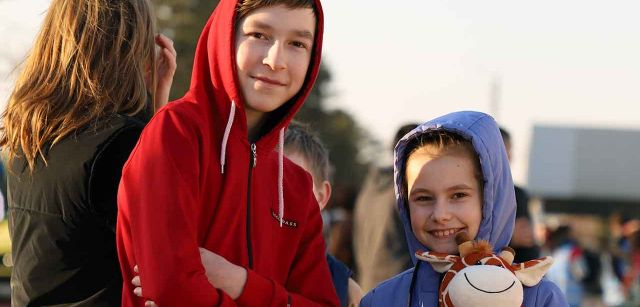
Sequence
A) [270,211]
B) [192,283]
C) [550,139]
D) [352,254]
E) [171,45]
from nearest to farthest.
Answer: [192,283]
[270,211]
[171,45]
[352,254]
[550,139]

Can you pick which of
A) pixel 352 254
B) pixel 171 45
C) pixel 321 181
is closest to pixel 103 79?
pixel 171 45

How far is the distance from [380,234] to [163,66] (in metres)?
3.25

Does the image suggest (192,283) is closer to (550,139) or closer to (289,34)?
(289,34)

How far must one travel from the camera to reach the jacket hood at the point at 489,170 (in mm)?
3219

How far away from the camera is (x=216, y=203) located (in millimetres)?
2881

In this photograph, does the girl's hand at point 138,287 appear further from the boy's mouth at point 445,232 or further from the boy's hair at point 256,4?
the boy's mouth at point 445,232

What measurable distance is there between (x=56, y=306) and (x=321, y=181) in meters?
1.54

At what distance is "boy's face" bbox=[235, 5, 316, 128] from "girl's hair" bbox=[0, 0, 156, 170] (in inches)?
16.7

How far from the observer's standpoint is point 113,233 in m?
3.07

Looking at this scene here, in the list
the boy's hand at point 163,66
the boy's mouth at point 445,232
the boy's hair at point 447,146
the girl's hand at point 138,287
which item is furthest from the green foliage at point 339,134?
the girl's hand at point 138,287

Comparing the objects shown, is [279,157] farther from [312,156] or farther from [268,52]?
[312,156]

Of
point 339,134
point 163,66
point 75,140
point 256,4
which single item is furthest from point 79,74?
point 339,134

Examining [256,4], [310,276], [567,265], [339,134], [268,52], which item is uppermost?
[256,4]

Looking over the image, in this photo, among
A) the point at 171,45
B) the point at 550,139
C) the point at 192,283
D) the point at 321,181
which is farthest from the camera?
the point at 550,139
